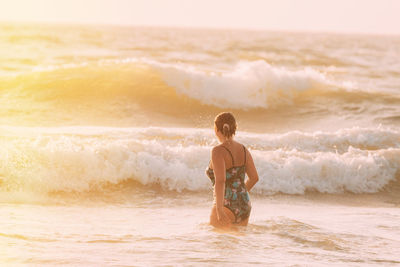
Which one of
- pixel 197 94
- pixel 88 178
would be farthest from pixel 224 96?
pixel 88 178

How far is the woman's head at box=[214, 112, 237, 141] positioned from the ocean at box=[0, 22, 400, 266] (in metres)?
1.10

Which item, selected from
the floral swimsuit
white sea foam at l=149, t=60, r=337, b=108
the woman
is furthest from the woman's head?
white sea foam at l=149, t=60, r=337, b=108

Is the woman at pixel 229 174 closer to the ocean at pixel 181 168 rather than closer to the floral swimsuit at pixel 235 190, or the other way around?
the floral swimsuit at pixel 235 190

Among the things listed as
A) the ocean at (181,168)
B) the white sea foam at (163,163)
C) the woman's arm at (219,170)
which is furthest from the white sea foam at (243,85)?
the woman's arm at (219,170)

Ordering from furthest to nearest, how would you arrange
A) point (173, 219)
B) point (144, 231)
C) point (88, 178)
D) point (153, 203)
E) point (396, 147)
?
point (396, 147) → point (88, 178) → point (153, 203) → point (173, 219) → point (144, 231)

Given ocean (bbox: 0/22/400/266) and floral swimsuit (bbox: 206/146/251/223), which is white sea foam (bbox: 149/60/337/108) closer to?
ocean (bbox: 0/22/400/266)

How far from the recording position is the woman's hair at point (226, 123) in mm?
5621

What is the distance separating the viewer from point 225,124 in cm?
567

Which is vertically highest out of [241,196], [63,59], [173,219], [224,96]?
[63,59]

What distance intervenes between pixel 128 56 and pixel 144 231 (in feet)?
87.2

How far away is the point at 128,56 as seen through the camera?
32750mm

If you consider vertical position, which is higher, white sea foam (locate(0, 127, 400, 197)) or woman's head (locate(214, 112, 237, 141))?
woman's head (locate(214, 112, 237, 141))

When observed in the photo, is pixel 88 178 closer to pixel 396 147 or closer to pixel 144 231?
pixel 144 231

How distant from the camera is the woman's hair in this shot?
5.62m
